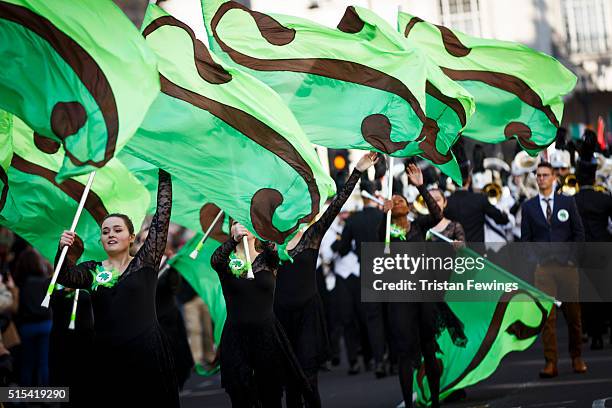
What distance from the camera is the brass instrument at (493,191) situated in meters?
20.9

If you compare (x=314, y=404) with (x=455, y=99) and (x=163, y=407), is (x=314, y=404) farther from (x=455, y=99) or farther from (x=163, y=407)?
(x=455, y=99)

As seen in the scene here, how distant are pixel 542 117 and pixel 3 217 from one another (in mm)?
5914

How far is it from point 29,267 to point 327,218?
204 inches

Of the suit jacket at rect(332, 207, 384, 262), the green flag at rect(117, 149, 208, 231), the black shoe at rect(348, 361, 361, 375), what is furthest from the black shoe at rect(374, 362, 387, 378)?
the green flag at rect(117, 149, 208, 231)

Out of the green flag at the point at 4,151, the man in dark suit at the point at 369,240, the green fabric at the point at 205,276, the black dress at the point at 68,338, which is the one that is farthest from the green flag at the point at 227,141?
the man in dark suit at the point at 369,240

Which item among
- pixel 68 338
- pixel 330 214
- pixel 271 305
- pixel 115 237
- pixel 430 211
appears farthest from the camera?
pixel 430 211

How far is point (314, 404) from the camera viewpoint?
34.3 ft

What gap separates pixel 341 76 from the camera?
12039 millimetres

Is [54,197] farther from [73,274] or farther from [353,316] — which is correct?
[353,316]

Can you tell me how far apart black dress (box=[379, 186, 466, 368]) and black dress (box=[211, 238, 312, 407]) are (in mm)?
2152

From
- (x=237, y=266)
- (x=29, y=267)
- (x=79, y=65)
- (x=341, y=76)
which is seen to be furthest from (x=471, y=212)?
(x=79, y=65)

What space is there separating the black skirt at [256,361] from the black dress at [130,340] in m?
1.48

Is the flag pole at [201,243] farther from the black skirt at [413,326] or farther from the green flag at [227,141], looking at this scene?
the black skirt at [413,326]

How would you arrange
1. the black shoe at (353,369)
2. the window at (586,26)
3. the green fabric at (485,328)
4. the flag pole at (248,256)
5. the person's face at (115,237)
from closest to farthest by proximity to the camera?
1. the person's face at (115,237)
2. the flag pole at (248,256)
3. the green fabric at (485,328)
4. the black shoe at (353,369)
5. the window at (586,26)
